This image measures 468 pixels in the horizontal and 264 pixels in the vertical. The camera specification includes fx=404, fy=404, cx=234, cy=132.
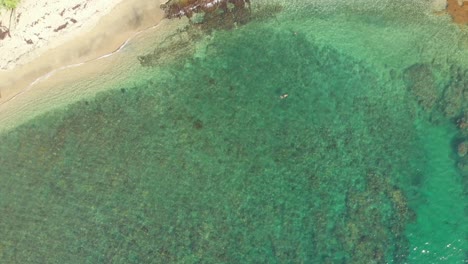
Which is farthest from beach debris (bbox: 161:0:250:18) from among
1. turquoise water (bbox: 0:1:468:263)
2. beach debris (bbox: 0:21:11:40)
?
beach debris (bbox: 0:21:11:40)

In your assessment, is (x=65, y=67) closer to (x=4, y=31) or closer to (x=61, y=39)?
(x=61, y=39)

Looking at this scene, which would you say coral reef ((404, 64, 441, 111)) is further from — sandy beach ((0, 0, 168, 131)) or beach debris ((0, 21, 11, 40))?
beach debris ((0, 21, 11, 40))

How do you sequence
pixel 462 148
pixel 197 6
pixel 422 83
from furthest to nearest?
pixel 422 83
pixel 462 148
pixel 197 6

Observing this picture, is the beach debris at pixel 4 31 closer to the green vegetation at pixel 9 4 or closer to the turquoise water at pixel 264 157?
the green vegetation at pixel 9 4

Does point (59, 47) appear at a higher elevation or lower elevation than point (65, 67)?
higher

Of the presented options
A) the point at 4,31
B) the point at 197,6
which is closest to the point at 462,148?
the point at 197,6

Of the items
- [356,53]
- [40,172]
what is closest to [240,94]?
[356,53]
